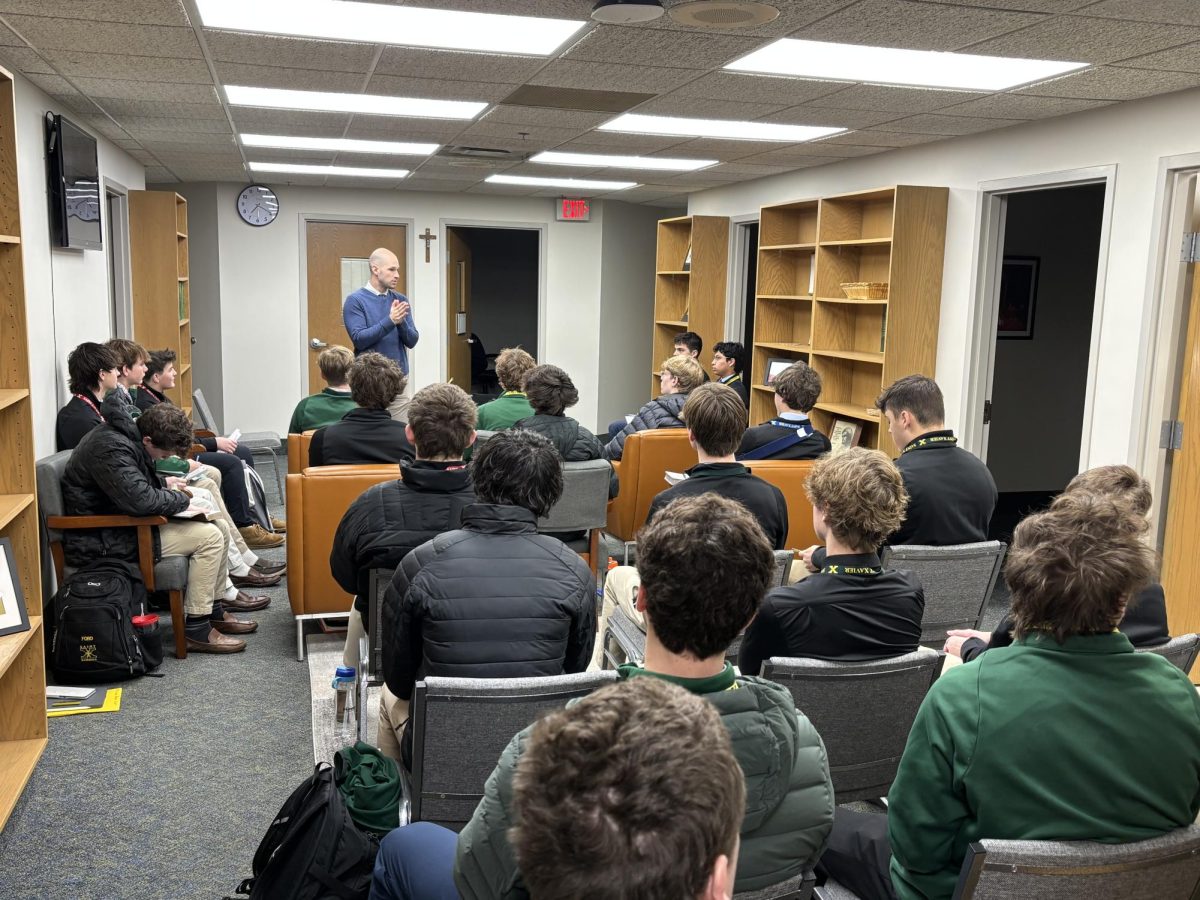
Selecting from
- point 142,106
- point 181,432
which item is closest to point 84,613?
point 181,432

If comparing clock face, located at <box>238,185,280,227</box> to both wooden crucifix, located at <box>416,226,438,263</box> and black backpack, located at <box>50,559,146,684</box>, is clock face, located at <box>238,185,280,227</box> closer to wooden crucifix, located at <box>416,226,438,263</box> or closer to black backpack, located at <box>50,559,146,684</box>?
wooden crucifix, located at <box>416,226,438,263</box>

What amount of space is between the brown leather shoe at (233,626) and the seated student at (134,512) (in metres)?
0.11

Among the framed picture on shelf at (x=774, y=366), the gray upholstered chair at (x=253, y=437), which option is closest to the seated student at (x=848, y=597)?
the framed picture on shelf at (x=774, y=366)

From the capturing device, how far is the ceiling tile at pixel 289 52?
368 centimetres

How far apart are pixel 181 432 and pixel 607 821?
13.8 ft

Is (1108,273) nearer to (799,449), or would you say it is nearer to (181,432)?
(799,449)

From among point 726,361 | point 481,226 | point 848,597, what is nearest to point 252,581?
point 726,361

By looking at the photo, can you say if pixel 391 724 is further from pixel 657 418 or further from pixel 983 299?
pixel 983 299

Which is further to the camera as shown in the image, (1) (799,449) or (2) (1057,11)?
(1) (799,449)

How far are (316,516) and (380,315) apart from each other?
285 centimetres

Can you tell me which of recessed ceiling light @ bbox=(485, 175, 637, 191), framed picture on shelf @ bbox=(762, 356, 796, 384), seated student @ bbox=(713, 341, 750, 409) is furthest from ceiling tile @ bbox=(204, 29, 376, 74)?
recessed ceiling light @ bbox=(485, 175, 637, 191)

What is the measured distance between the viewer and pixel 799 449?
195 inches

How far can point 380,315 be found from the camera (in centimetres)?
669

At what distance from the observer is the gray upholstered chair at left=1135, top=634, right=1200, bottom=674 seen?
2180 millimetres
